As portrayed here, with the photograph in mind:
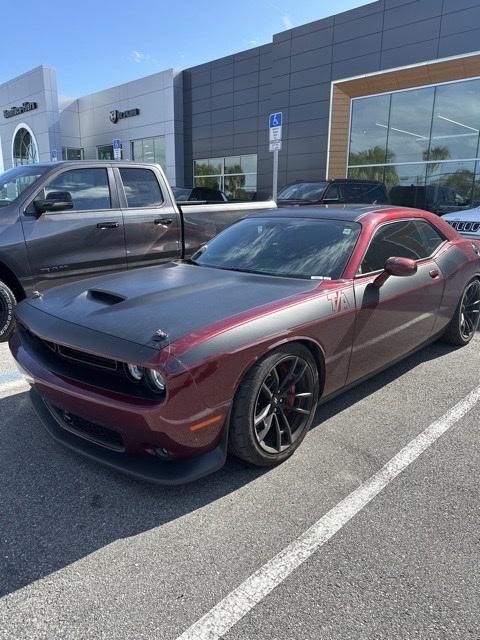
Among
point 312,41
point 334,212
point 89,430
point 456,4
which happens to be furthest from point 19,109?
point 89,430

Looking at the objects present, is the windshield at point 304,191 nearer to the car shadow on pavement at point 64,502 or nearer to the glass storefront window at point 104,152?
the car shadow on pavement at point 64,502

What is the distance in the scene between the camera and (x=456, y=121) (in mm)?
15469

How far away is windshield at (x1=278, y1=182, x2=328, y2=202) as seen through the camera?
11530 mm

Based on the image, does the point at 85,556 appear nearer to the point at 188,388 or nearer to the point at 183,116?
the point at 188,388

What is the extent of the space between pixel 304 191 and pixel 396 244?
27.1 feet

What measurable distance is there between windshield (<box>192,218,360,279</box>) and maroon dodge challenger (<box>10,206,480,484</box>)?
1 centimetres

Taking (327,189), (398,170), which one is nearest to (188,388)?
(327,189)

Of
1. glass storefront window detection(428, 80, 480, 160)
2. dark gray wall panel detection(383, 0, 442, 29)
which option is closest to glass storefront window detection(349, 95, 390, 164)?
glass storefront window detection(428, 80, 480, 160)

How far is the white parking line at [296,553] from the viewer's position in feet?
6.10

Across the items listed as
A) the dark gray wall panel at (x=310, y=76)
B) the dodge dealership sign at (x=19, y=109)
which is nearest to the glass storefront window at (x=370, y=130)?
the dark gray wall panel at (x=310, y=76)

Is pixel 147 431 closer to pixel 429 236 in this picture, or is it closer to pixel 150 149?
pixel 429 236

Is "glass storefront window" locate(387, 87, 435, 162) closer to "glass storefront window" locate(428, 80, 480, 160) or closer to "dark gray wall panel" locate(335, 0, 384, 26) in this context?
"glass storefront window" locate(428, 80, 480, 160)

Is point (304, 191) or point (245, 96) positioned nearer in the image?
point (304, 191)

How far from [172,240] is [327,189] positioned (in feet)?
20.8
